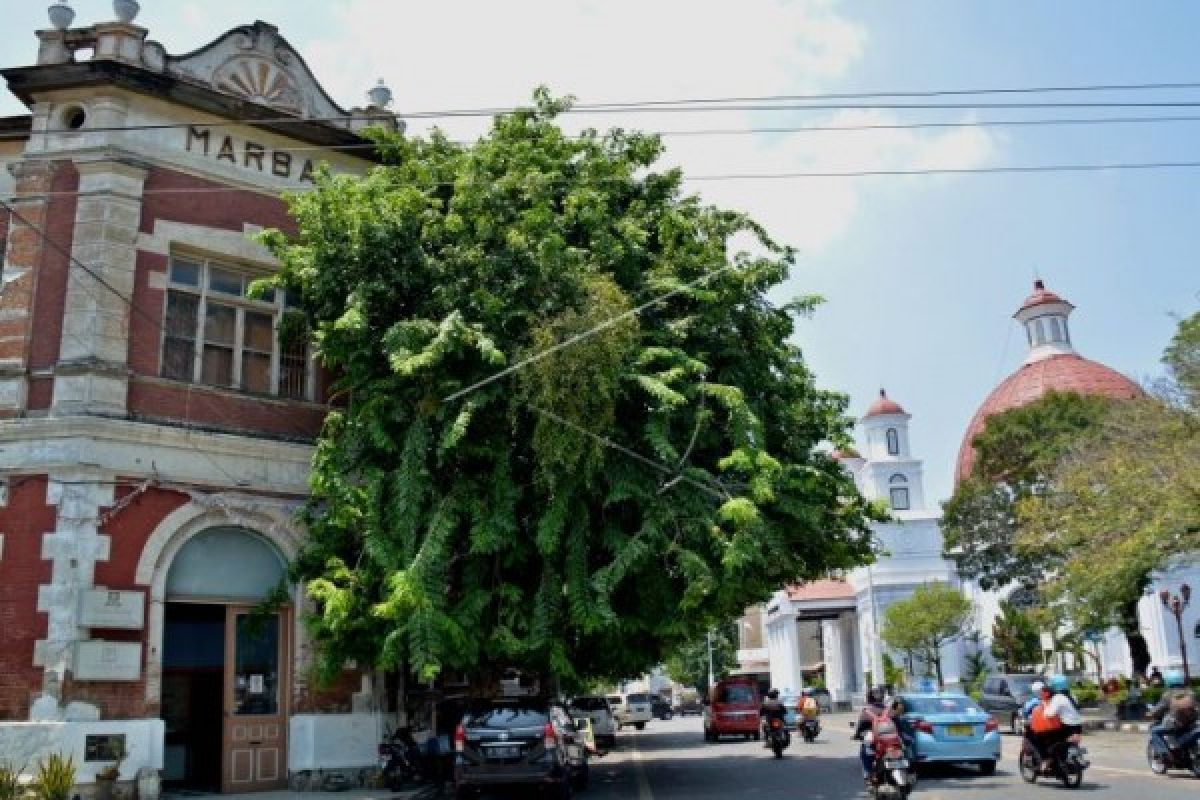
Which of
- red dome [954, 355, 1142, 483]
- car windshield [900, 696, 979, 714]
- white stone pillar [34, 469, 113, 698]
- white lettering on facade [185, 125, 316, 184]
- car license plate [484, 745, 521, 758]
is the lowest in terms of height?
car license plate [484, 745, 521, 758]

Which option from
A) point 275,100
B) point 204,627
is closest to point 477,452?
point 204,627

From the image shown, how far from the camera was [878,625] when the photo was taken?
57844 mm

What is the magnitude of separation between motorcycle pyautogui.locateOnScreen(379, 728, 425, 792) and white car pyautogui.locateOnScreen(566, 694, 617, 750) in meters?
14.1

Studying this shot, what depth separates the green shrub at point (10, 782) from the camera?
13391 mm

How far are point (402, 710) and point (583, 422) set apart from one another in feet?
25.6

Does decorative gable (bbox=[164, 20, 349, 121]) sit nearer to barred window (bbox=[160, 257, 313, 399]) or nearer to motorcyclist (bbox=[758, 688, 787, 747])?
barred window (bbox=[160, 257, 313, 399])

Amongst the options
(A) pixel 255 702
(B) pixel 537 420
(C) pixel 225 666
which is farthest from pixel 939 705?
(C) pixel 225 666

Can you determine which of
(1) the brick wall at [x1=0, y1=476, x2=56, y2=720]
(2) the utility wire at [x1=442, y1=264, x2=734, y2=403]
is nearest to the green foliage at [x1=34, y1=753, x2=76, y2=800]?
(1) the brick wall at [x1=0, y1=476, x2=56, y2=720]

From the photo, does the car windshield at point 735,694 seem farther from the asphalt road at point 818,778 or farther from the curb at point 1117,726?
the curb at point 1117,726

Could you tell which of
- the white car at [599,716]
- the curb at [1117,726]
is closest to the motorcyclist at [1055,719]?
the curb at [1117,726]

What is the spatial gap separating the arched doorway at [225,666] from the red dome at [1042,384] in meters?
41.9

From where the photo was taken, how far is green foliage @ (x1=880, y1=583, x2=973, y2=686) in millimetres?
49969

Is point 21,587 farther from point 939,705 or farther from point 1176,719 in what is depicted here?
point 1176,719

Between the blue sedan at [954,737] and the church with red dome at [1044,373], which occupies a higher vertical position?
the church with red dome at [1044,373]
